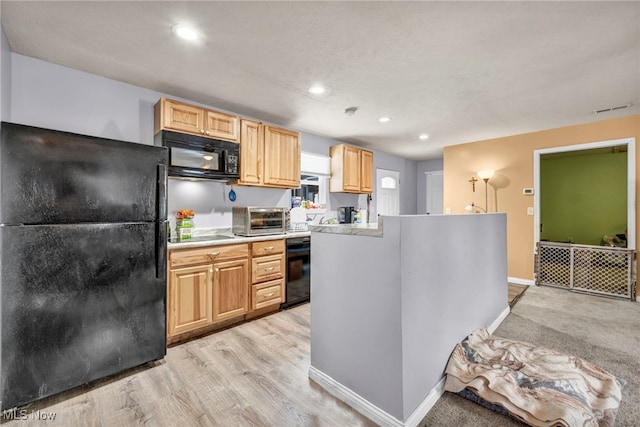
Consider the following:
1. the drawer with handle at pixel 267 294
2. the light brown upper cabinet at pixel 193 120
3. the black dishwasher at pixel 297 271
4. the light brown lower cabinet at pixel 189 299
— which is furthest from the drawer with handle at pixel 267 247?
the light brown upper cabinet at pixel 193 120

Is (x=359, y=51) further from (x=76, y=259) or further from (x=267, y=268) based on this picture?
(x=76, y=259)

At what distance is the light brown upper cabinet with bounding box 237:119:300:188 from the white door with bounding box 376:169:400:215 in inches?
99.8

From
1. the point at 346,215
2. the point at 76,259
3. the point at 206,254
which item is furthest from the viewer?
the point at 346,215

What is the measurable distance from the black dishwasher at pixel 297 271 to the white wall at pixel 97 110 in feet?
2.81

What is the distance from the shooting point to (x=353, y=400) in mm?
1703

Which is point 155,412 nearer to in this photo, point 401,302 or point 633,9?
point 401,302

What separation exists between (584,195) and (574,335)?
4840 millimetres

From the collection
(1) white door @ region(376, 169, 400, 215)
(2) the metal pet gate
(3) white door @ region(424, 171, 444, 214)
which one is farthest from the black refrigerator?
(3) white door @ region(424, 171, 444, 214)

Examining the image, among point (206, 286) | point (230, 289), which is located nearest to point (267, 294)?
point (230, 289)

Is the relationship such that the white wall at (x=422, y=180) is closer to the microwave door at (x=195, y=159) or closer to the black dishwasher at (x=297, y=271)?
the black dishwasher at (x=297, y=271)

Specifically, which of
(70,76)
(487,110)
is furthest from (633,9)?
(70,76)

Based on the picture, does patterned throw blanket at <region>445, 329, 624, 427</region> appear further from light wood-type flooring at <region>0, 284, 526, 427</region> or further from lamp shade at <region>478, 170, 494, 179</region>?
lamp shade at <region>478, 170, 494, 179</region>

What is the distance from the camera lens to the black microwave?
2.71 metres

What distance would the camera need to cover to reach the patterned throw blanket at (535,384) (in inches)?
59.1
